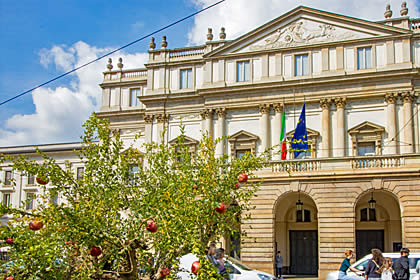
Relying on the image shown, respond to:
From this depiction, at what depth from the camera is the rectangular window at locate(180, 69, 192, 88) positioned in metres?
39.1

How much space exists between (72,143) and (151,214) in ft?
170

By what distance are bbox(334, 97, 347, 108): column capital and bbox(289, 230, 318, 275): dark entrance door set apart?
339 inches

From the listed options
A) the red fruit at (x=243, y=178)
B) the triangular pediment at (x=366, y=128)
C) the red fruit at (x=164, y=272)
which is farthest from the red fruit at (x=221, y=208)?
the triangular pediment at (x=366, y=128)

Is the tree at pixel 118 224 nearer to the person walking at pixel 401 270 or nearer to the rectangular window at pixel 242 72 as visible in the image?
the person walking at pixel 401 270

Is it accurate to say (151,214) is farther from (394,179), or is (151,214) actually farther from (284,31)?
(284,31)

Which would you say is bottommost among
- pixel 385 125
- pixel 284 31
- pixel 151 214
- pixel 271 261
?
pixel 271 261

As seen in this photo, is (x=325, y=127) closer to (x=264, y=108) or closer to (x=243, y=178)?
(x=264, y=108)

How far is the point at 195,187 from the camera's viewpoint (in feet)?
32.6

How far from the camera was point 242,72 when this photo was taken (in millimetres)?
36938

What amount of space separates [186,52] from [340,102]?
12.9 m

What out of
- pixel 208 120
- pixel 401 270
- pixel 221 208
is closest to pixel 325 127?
pixel 208 120

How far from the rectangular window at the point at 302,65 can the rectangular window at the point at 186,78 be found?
8.38 m

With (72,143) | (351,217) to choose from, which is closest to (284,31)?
(351,217)

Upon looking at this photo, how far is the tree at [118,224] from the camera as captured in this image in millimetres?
8820
